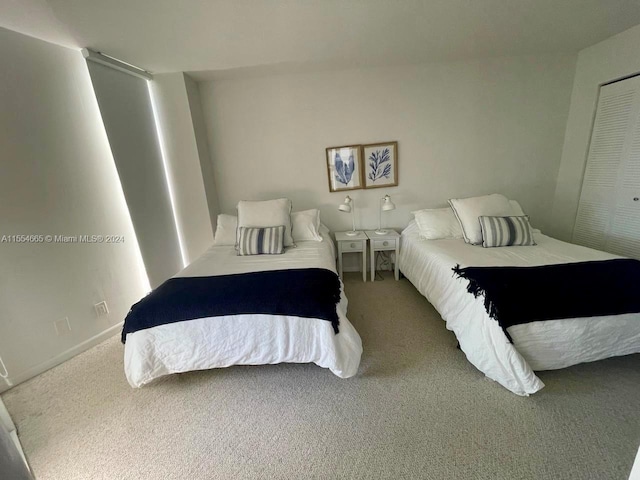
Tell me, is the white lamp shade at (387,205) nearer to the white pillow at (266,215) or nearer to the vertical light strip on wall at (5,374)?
the white pillow at (266,215)

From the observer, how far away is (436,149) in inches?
111

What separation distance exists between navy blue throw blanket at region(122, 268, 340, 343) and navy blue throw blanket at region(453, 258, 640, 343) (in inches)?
37.1

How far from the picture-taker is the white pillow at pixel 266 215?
2.47 meters

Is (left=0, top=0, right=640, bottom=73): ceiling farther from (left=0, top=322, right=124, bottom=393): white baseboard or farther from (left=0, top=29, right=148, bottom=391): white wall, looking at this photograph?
(left=0, top=322, right=124, bottom=393): white baseboard

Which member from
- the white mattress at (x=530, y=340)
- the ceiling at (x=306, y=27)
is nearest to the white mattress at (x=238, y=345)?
the white mattress at (x=530, y=340)

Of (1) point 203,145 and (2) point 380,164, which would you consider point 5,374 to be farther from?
(2) point 380,164

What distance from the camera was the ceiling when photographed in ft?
5.09

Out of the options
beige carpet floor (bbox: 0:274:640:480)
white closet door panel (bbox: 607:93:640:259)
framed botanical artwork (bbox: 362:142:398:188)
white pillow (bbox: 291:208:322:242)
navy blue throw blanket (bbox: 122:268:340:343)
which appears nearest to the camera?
beige carpet floor (bbox: 0:274:640:480)

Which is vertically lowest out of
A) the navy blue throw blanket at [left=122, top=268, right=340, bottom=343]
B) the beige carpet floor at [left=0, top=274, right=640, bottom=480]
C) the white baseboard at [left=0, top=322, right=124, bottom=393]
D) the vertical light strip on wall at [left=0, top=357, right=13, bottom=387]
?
the beige carpet floor at [left=0, top=274, right=640, bottom=480]

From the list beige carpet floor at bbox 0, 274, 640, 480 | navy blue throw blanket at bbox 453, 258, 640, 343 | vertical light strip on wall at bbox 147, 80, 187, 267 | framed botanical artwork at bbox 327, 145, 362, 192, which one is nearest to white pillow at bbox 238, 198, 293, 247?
framed botanical artwork at bbox 327, 145, 362, 192

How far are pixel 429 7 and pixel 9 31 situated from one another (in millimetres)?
2829

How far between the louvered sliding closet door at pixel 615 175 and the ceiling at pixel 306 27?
59 cm

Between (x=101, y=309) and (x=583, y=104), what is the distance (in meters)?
5.10

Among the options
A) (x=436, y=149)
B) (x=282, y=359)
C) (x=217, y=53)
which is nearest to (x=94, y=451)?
(x=282, y=359)
